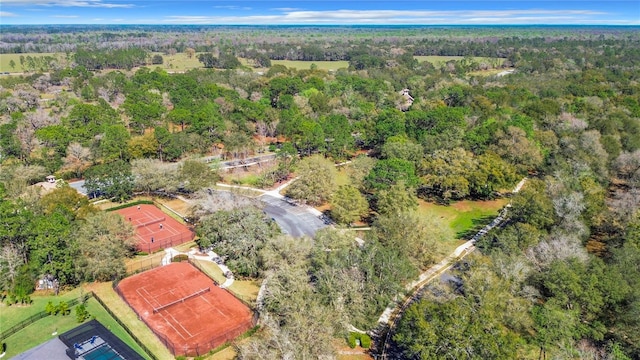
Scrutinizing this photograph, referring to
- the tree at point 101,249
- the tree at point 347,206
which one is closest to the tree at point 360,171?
the tree at point 347,206

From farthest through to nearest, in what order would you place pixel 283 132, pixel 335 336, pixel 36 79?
pixel 36 79
pixel 283 132
pixel 335 336

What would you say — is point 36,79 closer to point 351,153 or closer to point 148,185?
point 148,185

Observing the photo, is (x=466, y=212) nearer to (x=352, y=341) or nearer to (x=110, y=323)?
(x=352, y=341)

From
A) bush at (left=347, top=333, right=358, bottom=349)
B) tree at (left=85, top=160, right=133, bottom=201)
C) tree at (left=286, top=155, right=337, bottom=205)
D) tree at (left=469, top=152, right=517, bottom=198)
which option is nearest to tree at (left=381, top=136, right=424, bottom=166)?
tree at (left=469, top=152, right=517, bottom=198)

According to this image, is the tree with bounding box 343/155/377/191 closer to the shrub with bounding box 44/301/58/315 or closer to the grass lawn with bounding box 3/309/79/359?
the grass lawn with bounding box 3/309/79/359

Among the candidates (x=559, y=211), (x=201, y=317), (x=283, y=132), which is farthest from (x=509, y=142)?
(x=201, y=317)

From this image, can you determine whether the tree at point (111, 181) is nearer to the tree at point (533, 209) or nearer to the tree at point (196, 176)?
the tree at point (196, 176)
